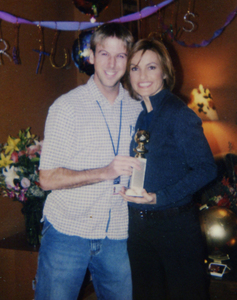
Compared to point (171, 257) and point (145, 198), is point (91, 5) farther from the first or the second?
point (171, 257)

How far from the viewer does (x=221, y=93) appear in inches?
134

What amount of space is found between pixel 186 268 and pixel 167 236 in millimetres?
155

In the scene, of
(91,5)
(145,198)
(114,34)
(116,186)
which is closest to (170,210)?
(145,198)

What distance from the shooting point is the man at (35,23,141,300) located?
1.36m

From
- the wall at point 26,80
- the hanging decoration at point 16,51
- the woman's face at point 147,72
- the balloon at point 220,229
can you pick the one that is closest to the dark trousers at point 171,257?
the woman's face at point 147,72

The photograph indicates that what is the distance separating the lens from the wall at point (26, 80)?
2.17m

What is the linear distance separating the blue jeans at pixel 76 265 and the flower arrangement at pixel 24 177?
53 cm

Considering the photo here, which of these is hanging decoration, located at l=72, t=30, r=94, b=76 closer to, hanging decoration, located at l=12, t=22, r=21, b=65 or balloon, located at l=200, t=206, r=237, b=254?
hanging decoration, located at l=12, t=22, r=21, b=65

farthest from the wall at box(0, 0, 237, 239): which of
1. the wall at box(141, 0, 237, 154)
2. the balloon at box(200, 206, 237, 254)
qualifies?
the balloon at box(200, 206, 237, 254)

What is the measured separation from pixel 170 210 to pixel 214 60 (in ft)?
8.53

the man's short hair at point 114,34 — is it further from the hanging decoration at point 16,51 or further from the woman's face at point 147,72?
the hanging decoration at point 16,51

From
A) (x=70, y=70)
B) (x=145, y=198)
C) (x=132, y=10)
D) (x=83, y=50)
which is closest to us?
(x=145, y=198)

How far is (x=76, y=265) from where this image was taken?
139 centimetres

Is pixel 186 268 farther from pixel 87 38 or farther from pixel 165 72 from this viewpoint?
pixel 87 38
